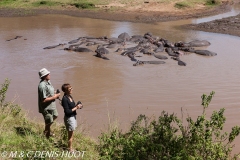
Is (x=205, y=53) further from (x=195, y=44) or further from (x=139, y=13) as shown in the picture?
(x=139, y=13)

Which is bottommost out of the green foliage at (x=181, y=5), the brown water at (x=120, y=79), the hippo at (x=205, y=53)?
the brown water at (x=120, y=79)

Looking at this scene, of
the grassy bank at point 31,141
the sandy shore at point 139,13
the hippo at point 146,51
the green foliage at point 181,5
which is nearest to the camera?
the grassy bank at point 31,141

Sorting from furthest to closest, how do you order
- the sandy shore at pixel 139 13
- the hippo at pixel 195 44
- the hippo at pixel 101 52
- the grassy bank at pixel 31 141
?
the sandy shore at pixel 139 13 → the hippo at pixel 195 44 → the hippo at pixel 101 52 → the grassy bank at pixel 31 141

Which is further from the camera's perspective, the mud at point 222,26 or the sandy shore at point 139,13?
the sandy shore at point 139,13

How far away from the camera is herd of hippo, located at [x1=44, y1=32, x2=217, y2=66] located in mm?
14219

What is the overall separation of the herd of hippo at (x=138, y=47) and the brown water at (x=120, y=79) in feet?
1.25

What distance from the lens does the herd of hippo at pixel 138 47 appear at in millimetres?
14219

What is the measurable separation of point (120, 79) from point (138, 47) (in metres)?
4.91

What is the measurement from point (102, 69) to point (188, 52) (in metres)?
4.99

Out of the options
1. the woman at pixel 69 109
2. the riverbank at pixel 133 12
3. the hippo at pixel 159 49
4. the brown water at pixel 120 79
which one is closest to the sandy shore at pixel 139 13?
the riverbank at pixel 133 12

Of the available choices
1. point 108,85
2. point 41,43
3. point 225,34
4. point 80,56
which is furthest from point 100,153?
point 225,34

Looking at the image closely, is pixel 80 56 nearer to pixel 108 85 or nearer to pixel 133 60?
pixel 133 60

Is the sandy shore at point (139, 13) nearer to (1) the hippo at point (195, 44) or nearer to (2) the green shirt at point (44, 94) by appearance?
(1) the hippo at point (195, 44)

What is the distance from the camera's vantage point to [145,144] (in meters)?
4.90
